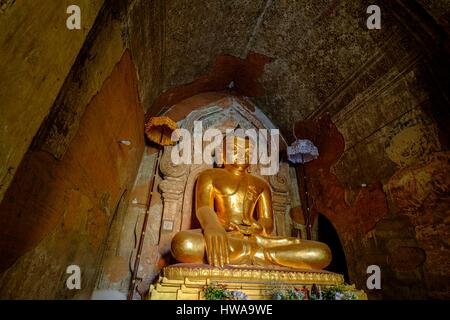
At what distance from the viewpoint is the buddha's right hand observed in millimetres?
2523

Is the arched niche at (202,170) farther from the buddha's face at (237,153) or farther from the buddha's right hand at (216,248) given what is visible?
the buddha's right hand at (216,248)

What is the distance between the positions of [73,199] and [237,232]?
1.90m

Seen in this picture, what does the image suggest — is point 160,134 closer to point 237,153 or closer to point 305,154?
point 237,153

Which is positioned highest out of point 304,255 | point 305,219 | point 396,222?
point 305,219

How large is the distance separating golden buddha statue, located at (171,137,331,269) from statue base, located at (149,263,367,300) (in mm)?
151

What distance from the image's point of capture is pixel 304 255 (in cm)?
286

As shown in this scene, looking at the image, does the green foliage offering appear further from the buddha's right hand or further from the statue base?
the buddha's right hand

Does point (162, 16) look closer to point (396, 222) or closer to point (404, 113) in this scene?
point (404, 113)

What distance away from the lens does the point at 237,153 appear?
4.14 metres

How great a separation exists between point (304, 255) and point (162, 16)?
3069 mm

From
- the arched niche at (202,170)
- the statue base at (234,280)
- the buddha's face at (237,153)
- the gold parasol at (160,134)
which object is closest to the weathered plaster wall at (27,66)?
the statue base at (234,280)

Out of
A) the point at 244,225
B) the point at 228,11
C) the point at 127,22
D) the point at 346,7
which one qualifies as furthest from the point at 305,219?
the point at 127,22

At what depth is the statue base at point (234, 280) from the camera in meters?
2.22

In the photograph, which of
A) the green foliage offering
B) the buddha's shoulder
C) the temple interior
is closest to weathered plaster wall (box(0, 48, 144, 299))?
the temple interior
